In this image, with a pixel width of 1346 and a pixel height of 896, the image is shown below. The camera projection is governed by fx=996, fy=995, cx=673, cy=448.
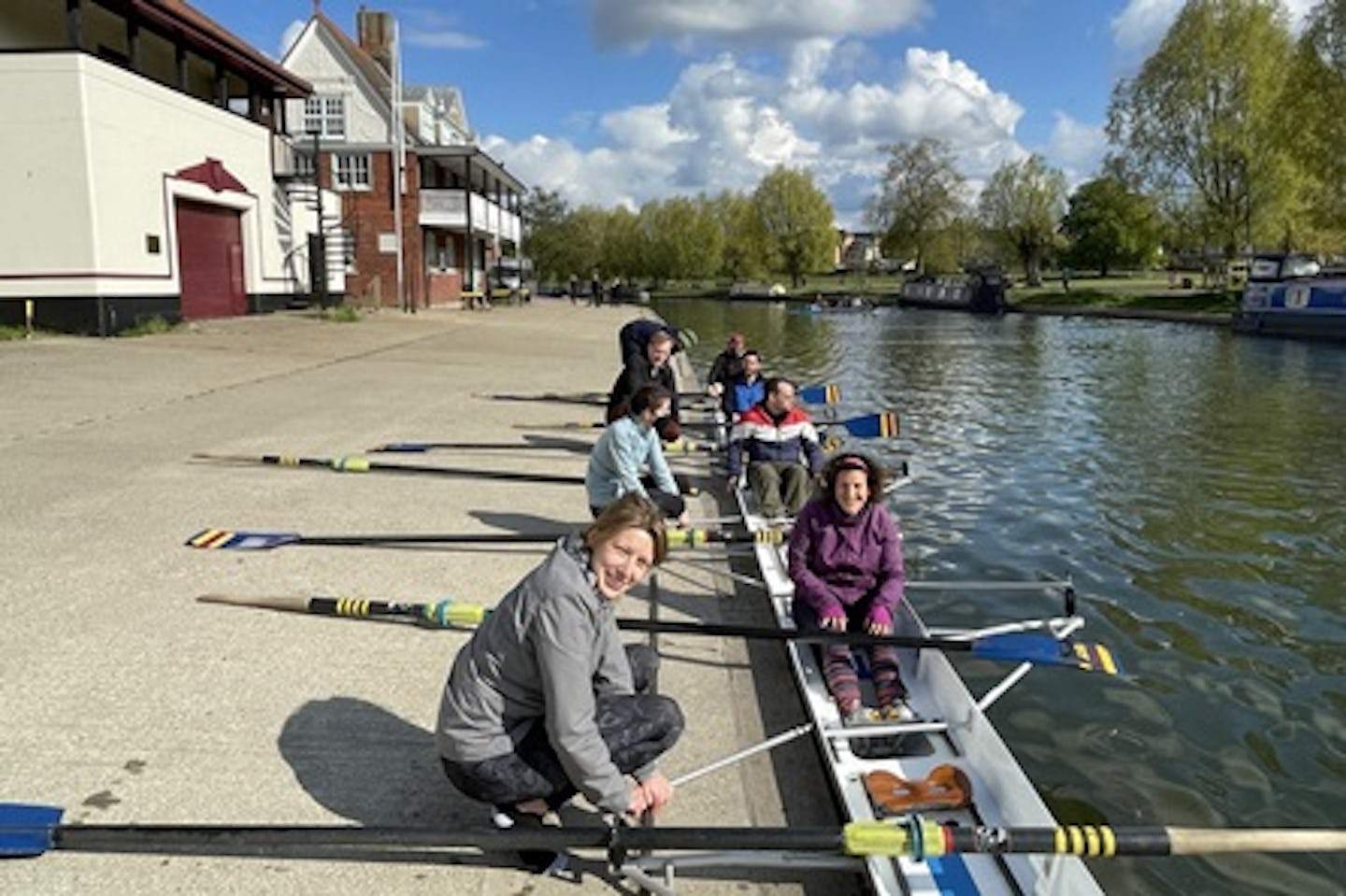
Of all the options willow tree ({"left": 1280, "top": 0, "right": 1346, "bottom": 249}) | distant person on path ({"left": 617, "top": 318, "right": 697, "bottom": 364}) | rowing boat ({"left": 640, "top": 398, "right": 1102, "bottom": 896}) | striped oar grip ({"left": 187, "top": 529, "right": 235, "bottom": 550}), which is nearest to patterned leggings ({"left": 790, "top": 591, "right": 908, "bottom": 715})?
rowing boat ({"left": 640, "top": 398, "right": 1102, "bottom": 896})

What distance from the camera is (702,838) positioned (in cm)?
319

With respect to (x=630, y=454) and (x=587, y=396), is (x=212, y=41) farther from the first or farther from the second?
(x=630, y=454)

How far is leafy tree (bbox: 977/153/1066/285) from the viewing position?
76125mm

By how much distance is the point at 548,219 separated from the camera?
11012 centimetres

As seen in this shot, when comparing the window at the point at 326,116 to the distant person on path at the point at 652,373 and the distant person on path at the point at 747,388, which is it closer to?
the distant person on path at the point at 747,388

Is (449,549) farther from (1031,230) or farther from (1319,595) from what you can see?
(1031,230)

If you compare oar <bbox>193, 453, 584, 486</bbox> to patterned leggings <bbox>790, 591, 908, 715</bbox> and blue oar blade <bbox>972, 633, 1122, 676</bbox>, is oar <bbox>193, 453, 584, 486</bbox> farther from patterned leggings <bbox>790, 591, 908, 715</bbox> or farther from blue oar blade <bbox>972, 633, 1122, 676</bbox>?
blue oar blade <bbox>972, 633, 1122, 676</bbox>

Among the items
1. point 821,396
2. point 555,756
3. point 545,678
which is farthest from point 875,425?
point 545,678

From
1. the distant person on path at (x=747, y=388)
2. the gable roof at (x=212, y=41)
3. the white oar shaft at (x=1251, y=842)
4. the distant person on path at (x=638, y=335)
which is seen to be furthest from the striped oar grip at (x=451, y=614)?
the gable roof at (x=212, y=41)

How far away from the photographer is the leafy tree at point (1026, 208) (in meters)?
76.1

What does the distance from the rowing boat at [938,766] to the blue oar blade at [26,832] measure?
7.46 feet

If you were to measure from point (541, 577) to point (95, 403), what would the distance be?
467 inches

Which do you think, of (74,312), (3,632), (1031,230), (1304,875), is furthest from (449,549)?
(1031,230)

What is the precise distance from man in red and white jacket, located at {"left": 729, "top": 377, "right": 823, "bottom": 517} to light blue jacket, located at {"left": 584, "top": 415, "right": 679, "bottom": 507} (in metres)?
1.21
